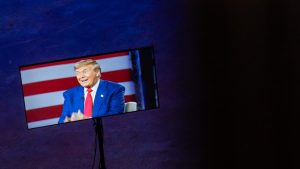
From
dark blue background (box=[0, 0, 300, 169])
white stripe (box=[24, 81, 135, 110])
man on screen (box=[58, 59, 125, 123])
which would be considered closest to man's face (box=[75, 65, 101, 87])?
man on screen (box=[58, 59, 125, 123])

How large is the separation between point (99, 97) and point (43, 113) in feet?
1.37

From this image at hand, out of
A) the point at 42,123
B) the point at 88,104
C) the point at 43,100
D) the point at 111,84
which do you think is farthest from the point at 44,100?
the point at 111,84

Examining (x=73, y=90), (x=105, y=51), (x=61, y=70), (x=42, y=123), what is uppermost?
(x=105, y=51)

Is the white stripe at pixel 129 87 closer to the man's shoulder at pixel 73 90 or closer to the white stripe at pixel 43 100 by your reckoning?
the man's shoulder at pixel 73 90

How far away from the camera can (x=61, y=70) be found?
9.74 feet

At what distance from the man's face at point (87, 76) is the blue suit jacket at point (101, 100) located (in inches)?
1.7

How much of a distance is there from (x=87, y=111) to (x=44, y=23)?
76 cm

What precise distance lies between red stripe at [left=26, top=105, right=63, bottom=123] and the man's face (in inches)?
9.5

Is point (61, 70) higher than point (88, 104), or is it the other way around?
point (61, 70)

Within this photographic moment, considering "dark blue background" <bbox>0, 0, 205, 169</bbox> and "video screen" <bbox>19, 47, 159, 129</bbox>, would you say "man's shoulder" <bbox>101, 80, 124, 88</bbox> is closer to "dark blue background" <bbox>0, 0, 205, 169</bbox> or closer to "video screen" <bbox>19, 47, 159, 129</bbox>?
"video screen" <bbox>19, 47, 159, 129</bbox>

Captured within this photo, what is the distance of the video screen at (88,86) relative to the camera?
2.96m

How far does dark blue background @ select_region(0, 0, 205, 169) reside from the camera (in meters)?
3.13

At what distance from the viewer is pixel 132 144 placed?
11.0 feet

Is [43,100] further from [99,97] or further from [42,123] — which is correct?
[99,97]
